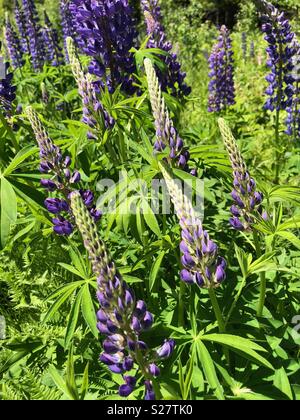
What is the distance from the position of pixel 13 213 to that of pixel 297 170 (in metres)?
3.18

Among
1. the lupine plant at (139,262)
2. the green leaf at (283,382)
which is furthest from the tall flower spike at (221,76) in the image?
the green leaf at (283,382)

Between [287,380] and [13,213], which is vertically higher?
[13,213]

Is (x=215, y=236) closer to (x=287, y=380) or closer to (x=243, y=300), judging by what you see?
(x=243, y=300)

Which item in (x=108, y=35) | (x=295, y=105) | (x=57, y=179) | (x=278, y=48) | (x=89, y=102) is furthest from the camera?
(x=295, y=105)

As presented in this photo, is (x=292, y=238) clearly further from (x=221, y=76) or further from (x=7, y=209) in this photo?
(x=221, y=76)

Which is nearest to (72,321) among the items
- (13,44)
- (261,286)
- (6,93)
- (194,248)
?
(194,248)

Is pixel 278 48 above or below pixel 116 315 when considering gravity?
above

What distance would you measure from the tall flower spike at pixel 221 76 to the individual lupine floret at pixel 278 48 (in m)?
0.86

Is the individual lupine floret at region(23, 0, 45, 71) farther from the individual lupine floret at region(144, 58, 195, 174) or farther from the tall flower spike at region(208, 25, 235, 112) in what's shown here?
the individual lupine floret at region(144, 58, 195, 174)

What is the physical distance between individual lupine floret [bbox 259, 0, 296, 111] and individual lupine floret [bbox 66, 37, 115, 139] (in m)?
2.40

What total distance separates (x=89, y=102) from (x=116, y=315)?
146 centimetres

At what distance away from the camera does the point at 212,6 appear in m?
22.1

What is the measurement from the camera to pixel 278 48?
14.8 ft
